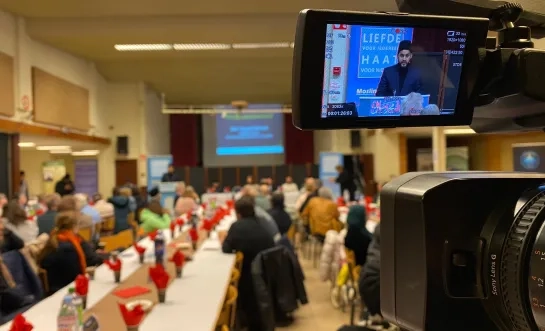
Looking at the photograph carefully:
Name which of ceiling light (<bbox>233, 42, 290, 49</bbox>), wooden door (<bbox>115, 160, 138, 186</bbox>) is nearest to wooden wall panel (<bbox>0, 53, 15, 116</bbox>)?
ceiling light (<bbox>233, 42, 290, 49</bbox>)

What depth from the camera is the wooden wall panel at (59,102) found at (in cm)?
953

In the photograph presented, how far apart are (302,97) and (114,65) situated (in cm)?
1212

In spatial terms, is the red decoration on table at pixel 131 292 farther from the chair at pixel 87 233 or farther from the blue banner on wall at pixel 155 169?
the blue banner on wall at pixel 155 169

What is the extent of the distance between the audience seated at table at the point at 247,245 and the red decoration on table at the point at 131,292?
1.27 meters

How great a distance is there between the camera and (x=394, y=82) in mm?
945

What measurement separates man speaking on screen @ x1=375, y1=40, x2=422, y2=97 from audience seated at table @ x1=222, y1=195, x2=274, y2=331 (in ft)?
12.5

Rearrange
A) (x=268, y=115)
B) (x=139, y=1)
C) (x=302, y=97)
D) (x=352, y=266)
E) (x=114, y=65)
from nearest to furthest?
1. (x=302, y=97)
2. (x=352, y=266)
3. (x=139, y=1)
4. (x=114, y=65)
5. (x=268, y=115)

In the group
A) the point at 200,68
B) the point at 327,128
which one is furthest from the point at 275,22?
the point at 327,128

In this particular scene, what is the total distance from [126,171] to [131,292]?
10.9 metres

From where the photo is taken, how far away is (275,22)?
8.85m

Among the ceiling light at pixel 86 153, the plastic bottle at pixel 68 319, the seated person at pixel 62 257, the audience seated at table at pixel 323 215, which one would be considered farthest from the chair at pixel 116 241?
the ceiling light at pixel 86 153

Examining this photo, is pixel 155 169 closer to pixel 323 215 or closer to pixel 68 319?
pixel 323 215

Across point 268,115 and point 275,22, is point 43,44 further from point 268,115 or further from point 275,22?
point 268,115

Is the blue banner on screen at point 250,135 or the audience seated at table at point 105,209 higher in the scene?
the blue banner on screen at point 250,135
